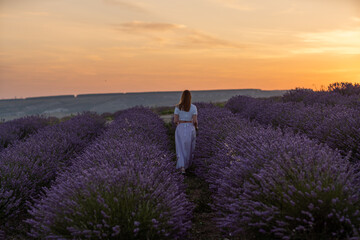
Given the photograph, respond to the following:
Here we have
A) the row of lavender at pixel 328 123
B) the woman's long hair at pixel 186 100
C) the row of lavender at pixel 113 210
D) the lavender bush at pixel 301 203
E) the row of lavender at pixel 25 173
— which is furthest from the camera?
the woman's long hair at pixel 186 100

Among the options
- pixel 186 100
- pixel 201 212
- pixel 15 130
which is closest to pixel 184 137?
pixel 186 100

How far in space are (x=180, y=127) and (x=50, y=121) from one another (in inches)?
334

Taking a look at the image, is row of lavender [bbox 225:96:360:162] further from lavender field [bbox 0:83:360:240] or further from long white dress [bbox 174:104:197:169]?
long white dress [bbox 174:104:197:169]

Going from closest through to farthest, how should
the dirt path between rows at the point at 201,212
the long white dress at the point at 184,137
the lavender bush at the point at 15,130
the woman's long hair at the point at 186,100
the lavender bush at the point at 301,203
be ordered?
the lavender bush at the point at 301,203 < the dirt path between rows at the point at 201,212 < the woman's long hair at the point at 186,100 < the long white dress at the point at 184,137 < the lavender bush at the point at 15,130

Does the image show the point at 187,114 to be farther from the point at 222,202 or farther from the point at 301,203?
the point at 301,203

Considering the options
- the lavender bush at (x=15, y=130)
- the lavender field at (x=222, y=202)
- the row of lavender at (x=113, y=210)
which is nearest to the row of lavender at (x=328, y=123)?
the lavender field at (x=222, y=202)

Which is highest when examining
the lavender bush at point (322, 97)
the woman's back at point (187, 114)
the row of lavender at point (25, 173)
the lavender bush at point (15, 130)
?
the lavender bush at point (322, 97)

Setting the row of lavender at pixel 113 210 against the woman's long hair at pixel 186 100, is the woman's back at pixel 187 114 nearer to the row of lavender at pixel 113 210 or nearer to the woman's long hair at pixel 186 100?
the woman's long hair at pixel 186 100

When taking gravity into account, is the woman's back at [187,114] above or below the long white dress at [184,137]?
above

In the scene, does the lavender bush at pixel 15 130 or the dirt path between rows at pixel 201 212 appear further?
the lavender bush at pixel 15 130

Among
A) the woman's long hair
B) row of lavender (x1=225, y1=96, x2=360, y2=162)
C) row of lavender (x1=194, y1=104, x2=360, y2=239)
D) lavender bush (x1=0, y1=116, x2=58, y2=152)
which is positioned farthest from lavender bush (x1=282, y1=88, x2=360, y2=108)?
lavender bush (x1=0, y1=116, x2=58, y2=152)

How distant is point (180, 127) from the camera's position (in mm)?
5742

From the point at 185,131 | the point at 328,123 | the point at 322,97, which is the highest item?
the point at 322,97

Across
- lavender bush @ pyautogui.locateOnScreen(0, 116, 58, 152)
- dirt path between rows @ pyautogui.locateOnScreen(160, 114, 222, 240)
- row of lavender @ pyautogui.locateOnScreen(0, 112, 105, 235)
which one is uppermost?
lavender bush @ pyautogui.locateOnScreen(0, 116, 58, 152)
